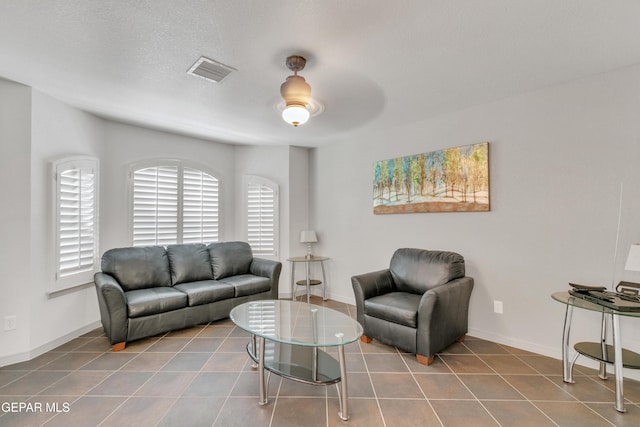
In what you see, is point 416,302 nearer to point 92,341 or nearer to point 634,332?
point 634,332

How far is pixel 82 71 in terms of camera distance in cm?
241

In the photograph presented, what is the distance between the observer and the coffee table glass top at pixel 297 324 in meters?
1.91

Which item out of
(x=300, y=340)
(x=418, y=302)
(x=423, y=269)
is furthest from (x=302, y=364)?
(x=423, y=269)

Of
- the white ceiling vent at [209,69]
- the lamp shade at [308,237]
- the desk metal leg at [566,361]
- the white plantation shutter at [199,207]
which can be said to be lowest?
the desk metal leg at [566,361]

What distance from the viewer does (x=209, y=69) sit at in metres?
2.35

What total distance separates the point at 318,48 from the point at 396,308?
2317 mm

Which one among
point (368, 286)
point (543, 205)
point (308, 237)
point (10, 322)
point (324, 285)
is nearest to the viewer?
point (10, 322)

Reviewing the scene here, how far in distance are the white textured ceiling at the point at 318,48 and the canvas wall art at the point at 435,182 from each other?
592 millimetres

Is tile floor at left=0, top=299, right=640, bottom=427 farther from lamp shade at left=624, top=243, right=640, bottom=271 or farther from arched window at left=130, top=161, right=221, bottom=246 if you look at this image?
arched window at left=130, top=161, right=221, bottom=246

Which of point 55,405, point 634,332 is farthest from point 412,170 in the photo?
point 55,405

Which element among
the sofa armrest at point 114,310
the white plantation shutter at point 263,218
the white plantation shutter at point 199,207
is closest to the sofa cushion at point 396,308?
the white plantation shutter at point 263,218

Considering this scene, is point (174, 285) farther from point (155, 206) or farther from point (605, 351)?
point (605, 351)

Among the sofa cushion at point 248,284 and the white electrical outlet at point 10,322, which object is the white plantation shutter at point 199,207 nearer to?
the sofa cushion at point 248,284

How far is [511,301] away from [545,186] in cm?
117
